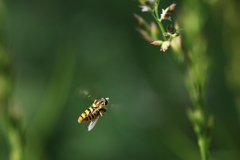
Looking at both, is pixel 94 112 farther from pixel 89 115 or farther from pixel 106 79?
pixel 106 79

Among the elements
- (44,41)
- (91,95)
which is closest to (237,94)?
(91,95)

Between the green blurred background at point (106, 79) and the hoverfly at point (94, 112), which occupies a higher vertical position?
the green blurred background at point (106, 79)

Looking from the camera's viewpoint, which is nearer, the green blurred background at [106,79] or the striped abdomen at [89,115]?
the striped abdomen at [89,115]

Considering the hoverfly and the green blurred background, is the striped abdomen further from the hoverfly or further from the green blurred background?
the green blurred background

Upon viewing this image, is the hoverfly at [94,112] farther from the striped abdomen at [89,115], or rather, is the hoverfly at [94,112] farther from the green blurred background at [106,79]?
the green blurred background at [106,79]

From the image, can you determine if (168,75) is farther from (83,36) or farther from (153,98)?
(83,36)

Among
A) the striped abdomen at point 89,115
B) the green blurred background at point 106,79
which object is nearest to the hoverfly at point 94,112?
the striped abdomen at point 89,115
